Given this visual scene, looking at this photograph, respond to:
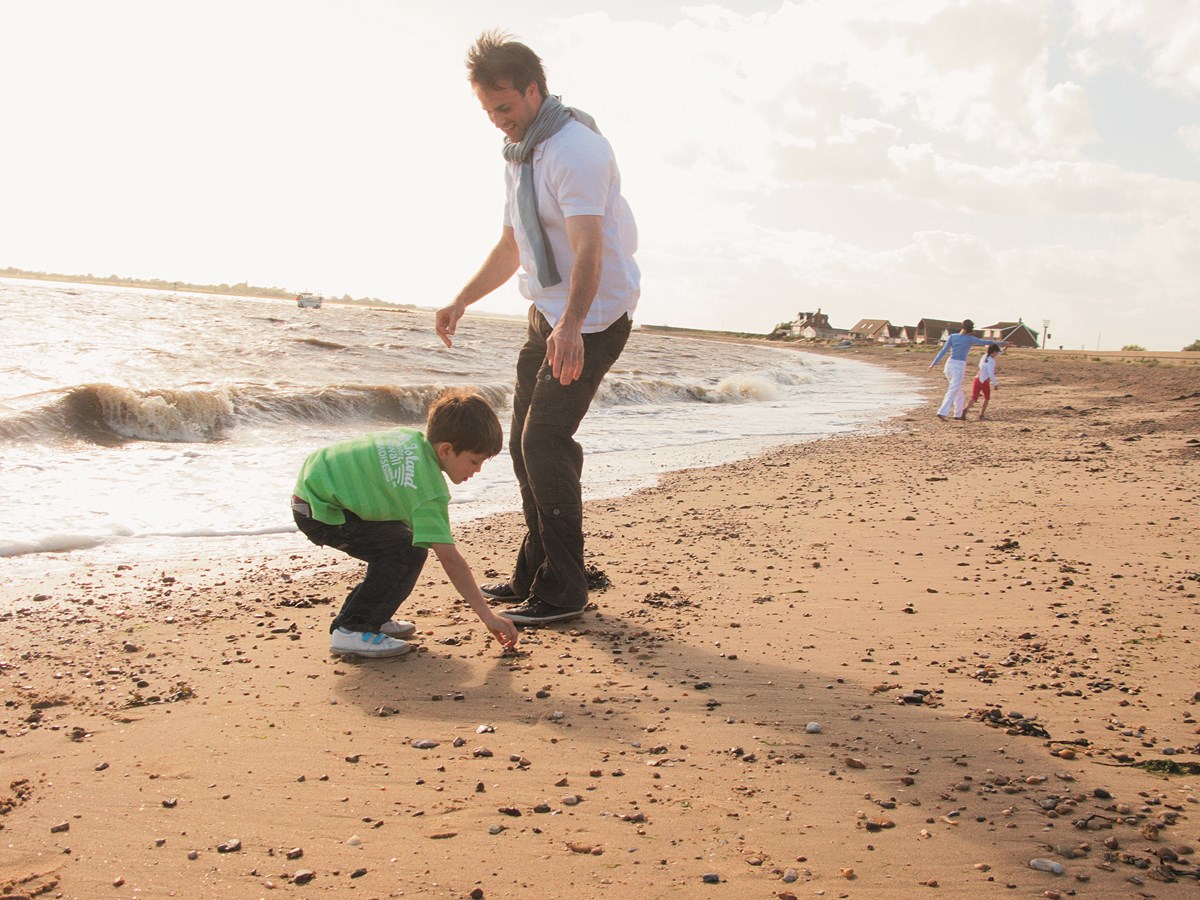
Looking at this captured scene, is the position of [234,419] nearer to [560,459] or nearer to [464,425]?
[560,459]

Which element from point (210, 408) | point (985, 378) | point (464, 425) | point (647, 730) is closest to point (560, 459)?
point (464, 425)

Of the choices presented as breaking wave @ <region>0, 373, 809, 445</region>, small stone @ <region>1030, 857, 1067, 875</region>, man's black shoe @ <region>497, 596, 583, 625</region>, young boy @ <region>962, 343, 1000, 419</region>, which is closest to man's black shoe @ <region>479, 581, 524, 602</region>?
man's black shoe @ <region>497, 596, 583, 625</region>

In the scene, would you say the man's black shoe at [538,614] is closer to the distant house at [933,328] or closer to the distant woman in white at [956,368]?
the distant woman in white at [956,368]

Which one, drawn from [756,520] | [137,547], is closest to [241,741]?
[137,547]

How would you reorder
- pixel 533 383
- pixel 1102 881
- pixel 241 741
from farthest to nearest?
pixel 533 383, pixel 241 741, pixel 1102 881

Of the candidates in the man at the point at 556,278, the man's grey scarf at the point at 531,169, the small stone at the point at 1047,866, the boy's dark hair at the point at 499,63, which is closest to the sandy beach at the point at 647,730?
the small stone at the point at 1047,866

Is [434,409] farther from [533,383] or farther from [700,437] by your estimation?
[700,437]

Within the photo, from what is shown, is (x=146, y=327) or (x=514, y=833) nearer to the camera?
(x=514, y=833)

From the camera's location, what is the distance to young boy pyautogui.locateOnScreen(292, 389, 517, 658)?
10.6 feet

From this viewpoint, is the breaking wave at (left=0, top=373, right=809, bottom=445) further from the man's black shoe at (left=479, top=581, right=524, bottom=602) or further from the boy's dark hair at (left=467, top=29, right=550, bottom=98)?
the boy's dark hair at (left=467, top=29, right=550, bottom=98)

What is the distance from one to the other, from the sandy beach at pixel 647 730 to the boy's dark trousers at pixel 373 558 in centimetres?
18

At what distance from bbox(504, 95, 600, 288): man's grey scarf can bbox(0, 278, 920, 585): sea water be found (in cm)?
Answer: 269

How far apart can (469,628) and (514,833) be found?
165 centimetres

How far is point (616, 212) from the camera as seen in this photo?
3619mm
